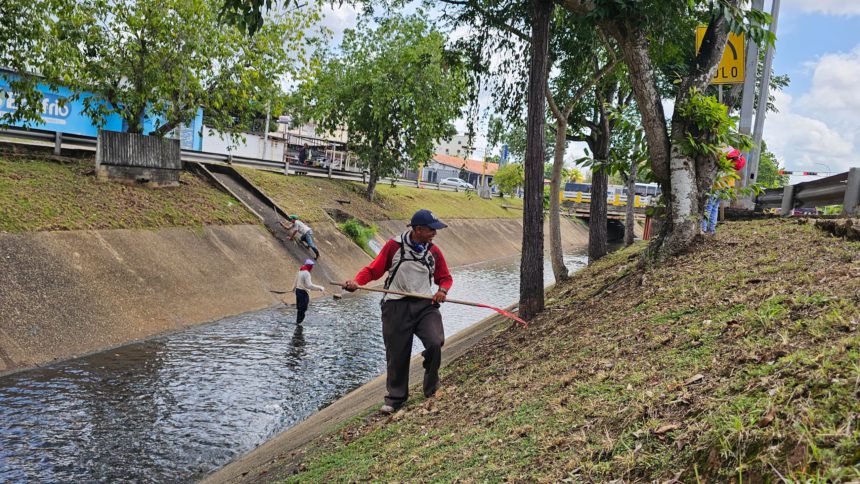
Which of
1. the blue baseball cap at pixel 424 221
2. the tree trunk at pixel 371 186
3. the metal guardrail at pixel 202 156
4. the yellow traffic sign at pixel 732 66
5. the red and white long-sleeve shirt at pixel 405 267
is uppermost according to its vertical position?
the yellow traffic sign at pixel 732 66

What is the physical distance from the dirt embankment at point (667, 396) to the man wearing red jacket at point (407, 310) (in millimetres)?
279

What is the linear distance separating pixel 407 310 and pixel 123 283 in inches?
349

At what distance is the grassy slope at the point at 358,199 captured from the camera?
2523cm

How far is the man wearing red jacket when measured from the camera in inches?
275

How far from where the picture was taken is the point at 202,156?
24.5 metres

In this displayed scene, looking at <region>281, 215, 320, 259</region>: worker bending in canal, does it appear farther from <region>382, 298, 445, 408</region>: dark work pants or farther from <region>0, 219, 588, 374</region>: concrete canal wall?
<region>382, 298, 445, 408</region>: dark work pants

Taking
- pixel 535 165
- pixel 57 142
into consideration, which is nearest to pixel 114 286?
pixel 57 142

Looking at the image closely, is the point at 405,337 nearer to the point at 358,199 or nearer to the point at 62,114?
the point at 62,114

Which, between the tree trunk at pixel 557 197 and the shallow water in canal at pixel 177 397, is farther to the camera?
the tree trunk at pixel 557 197

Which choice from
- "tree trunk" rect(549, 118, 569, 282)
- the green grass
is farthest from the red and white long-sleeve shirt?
the green grass

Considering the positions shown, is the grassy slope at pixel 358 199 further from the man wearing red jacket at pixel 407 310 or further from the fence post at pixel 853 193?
the man wearing red jacket at pixel 407 310

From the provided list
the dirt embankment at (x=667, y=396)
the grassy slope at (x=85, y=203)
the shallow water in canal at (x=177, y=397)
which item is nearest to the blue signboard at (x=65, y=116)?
the grassy slope at (x=85, y=203)

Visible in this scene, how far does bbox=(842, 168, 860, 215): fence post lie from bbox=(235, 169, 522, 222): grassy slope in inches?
322

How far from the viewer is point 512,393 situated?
561 cm
